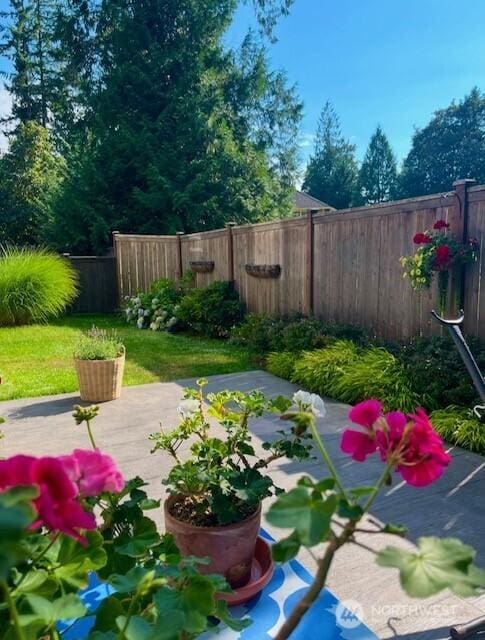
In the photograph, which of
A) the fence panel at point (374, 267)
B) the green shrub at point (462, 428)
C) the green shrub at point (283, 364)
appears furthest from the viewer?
the green shrub at point (283, 364)

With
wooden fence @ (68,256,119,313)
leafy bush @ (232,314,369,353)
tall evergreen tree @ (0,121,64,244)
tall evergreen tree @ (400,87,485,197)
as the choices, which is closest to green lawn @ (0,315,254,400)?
leafy bush @ (232,314,369,353)

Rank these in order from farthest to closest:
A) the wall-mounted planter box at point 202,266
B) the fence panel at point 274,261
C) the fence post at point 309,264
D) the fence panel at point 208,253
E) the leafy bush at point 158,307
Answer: the leafy bush at point 158,307, the wall-mounted planter box at point 202,266, the fence panel at point 208,253, the fence panel at point 274,261, the fence post at point 309,264

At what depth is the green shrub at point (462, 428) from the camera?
297cm

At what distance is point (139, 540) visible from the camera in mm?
1102

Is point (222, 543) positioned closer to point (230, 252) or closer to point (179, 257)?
point (230, 252)

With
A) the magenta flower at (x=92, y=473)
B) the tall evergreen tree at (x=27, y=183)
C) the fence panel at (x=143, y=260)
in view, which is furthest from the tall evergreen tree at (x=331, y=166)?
the magenta flower at (x=92, y=473)

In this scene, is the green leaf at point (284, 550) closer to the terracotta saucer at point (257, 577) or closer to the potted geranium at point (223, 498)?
the potted geranium at point (223, 498)

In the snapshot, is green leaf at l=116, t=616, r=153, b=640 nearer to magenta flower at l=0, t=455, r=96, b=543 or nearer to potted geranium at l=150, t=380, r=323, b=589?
magenta flower at l=0, t=455, r=96, b=543

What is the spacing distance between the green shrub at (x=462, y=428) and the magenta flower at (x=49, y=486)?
2.94 m

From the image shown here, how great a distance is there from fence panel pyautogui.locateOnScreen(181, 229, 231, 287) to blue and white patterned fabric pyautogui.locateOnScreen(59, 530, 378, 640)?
→ 6.30m

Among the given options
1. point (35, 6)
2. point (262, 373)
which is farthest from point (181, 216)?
point (35, 6)

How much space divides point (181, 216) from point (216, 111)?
334 centimetres

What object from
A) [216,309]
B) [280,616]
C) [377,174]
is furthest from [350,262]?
[377,174]

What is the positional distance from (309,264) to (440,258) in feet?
7.21
